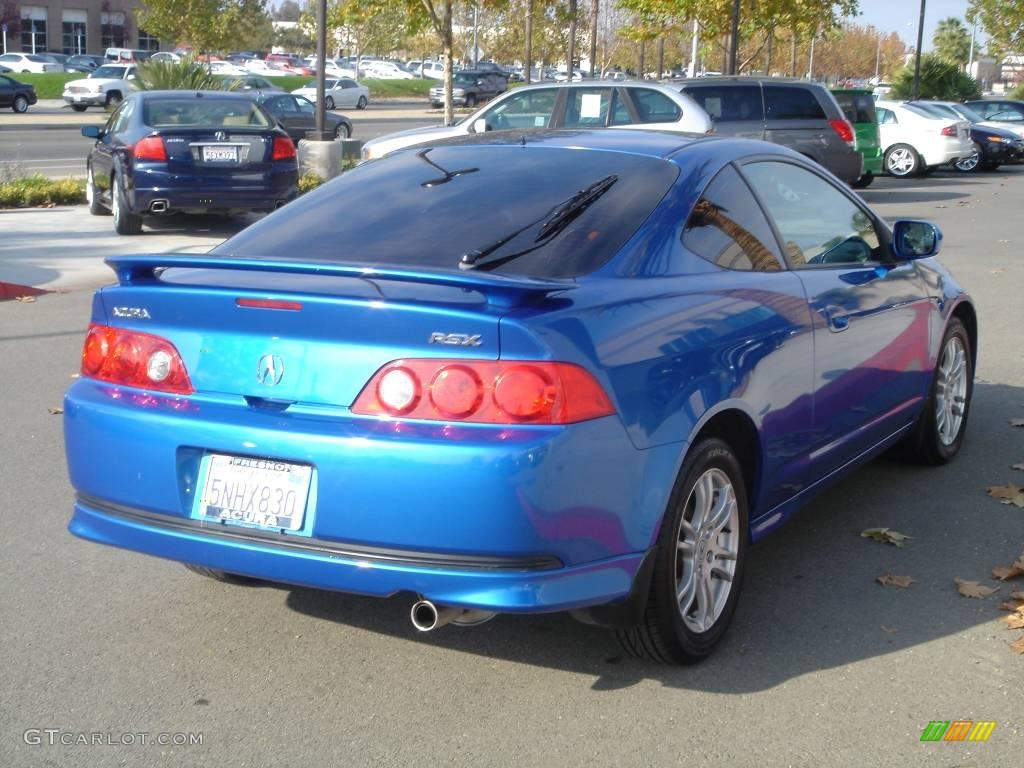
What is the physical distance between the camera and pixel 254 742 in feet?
12.3

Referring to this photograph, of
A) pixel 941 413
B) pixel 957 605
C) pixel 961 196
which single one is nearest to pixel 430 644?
pixel 957 605

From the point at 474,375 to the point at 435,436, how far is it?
0.19m

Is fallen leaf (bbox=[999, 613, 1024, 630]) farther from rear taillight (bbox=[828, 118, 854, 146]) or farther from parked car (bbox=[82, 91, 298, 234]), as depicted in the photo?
rear taillight (bbox=[828, 118, 854, 146])

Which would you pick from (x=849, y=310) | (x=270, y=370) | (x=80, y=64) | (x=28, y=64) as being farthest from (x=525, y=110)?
(x=80, y=64)

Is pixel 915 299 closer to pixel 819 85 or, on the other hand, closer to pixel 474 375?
pixel 474 375

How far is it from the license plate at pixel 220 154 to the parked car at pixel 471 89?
45671mm

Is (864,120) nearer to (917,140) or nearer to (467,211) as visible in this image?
(917,140)

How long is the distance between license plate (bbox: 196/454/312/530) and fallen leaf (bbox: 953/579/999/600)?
8.49 ft

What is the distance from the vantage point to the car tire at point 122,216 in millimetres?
14961

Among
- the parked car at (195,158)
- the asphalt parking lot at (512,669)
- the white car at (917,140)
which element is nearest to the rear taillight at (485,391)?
the asphalt parking lot at (512,669)

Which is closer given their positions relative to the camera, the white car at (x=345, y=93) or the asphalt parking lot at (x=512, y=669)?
the asphalt parking lot at (x=512, y=669)

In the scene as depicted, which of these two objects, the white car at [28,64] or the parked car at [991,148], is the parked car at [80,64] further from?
the parked car at [991,148]

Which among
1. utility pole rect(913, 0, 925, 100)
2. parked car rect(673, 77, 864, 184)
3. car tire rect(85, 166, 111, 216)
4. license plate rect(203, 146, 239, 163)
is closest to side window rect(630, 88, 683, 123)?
parked car rect(673, 77, 864, 184)

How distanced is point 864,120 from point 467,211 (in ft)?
72.4
